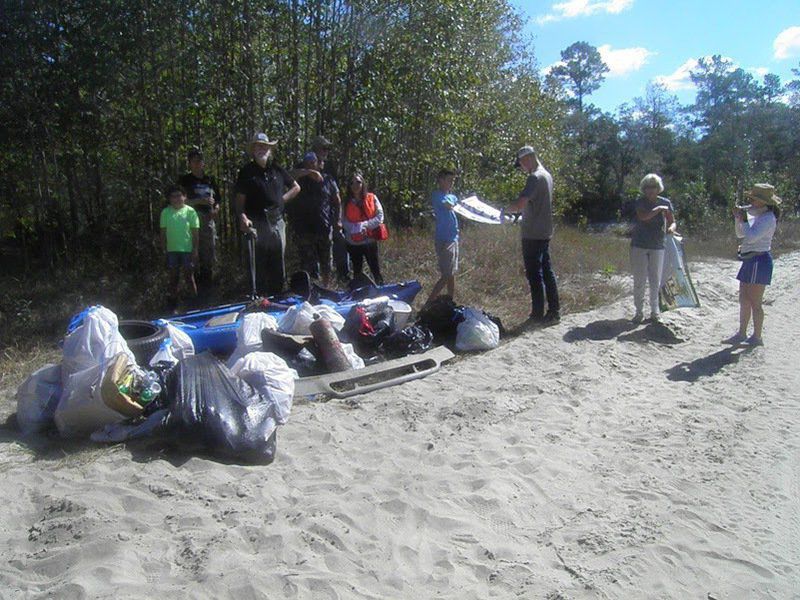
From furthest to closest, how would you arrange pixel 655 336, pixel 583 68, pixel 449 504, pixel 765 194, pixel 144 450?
pixel 583 68 < pixel 655 336 < pixel 765 194 < pixel 144 450 < pixel 449 504

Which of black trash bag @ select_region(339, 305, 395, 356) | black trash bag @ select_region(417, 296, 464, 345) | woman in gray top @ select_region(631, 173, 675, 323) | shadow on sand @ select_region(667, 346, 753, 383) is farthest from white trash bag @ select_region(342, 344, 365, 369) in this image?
woman in gray top @ select_region(631, 173, 675, 323)

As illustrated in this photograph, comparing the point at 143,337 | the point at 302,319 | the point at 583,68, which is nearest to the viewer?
the point at 143,337

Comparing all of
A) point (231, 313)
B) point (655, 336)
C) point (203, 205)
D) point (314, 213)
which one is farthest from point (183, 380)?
point (655, 336)

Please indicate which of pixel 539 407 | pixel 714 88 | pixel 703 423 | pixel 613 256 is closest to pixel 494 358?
pixel 539 407

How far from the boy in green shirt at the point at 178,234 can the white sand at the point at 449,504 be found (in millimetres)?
2965

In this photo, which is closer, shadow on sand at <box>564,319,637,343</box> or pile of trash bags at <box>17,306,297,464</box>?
pile of trash bags at <box>17,306,297,464</box>

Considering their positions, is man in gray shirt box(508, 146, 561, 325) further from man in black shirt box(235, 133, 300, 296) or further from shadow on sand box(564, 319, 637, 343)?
man in black shirt box(235, 133, 300, 296)

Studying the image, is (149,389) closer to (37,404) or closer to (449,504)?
(37,404)

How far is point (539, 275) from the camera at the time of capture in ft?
25.7

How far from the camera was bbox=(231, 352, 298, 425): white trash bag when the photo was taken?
191 inches

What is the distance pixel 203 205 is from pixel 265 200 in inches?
35.9

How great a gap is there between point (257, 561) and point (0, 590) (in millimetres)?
1077

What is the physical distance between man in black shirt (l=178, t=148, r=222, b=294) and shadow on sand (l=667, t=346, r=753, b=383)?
5191 millimetres

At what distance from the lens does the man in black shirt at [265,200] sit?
7.73 metres
